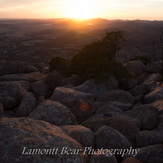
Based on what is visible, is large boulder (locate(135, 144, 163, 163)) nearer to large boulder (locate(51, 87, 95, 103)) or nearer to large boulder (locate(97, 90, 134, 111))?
large boulder (locate(97, 90, 134, 111))

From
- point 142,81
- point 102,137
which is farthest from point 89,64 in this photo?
point 102,137

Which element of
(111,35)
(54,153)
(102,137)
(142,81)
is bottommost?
(142,81)

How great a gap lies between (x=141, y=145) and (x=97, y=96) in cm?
654

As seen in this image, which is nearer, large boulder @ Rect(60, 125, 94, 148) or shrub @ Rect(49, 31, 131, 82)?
large boulder @ Rect(60, 125, 94, 148)

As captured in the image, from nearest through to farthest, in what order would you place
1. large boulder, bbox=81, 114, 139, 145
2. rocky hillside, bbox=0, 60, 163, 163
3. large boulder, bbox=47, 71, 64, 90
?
1. rocky hillside, bbox=0, 60, 163, 163
2. large boulder, bbox=81, 114, 139, 145
3. large boulder, bbox=47, 71, 64, 90

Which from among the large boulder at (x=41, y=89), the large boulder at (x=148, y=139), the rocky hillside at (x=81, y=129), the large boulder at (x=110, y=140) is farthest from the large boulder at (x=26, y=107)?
the large boulder at (x=148, y=139)

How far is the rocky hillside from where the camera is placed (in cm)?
360

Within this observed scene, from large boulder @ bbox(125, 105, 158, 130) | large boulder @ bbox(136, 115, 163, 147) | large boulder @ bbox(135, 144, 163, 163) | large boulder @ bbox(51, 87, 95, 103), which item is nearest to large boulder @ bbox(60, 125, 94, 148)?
large boulder @ bbox(135, 144, 163, 163)

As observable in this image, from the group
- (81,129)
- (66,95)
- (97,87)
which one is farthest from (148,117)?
(97,87)

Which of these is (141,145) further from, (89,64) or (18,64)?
(18,64)

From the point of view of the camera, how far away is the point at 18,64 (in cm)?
1620

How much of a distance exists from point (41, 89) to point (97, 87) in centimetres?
431

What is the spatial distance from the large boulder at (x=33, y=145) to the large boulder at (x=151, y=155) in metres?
1.49

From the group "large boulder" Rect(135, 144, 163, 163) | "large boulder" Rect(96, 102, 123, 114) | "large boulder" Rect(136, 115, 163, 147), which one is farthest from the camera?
"large boulder" Rect(96, 102, 123, 114)
